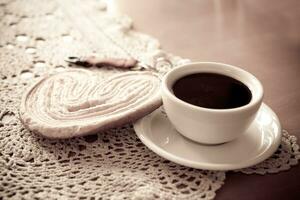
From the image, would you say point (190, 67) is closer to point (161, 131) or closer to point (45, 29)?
point (161, 131)

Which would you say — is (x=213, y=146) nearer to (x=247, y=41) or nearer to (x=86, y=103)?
(x=86, y=103)

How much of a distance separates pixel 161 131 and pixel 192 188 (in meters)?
0.10

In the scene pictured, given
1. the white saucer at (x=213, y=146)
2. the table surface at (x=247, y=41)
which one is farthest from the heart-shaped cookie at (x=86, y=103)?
the table surface at (x=247, y=41)

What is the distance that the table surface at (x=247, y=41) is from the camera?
44cm

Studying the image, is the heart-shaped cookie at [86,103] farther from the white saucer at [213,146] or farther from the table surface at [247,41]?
the table surface at [247,41]

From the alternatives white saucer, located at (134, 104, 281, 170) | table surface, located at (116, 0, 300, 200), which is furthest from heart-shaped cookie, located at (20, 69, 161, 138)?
table surface, located at (116, 0, 300, 200)

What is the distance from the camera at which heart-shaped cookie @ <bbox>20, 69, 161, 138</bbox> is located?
0.48m

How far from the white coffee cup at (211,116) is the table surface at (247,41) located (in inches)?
2.0

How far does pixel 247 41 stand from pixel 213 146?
0.37 meters

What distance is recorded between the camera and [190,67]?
51 cm

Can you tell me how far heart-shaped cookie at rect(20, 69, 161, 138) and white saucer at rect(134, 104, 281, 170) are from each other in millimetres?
26

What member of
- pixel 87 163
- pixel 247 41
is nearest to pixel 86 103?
pixel 87 163

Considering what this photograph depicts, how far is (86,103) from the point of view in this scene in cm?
53

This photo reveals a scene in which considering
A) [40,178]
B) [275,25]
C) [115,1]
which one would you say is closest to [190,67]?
[40,178]
